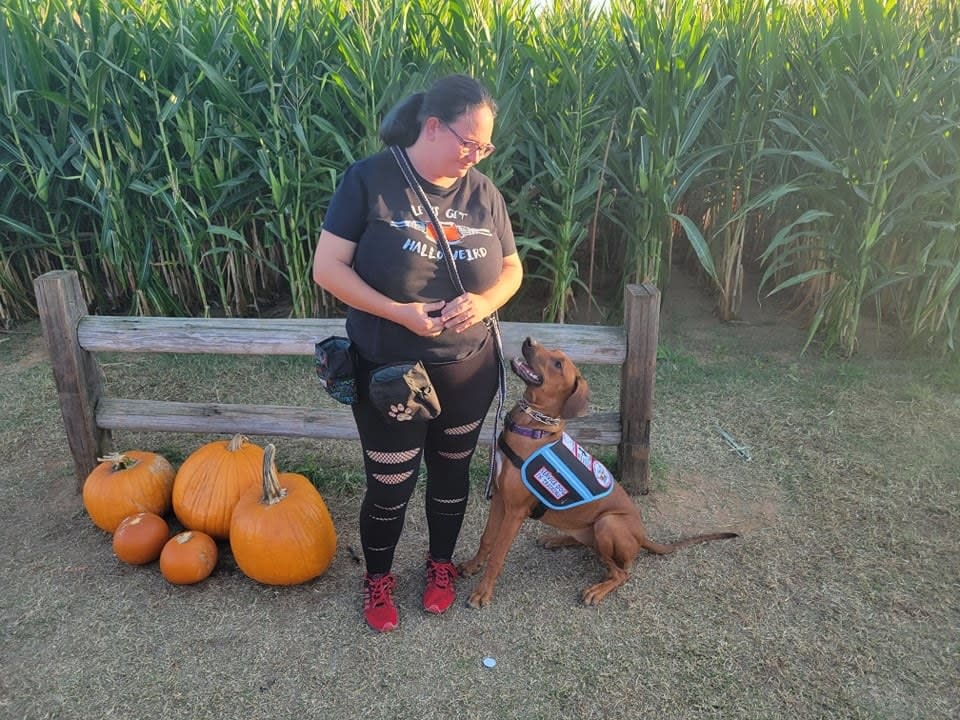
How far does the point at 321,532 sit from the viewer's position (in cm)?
292

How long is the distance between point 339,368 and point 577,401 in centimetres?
94

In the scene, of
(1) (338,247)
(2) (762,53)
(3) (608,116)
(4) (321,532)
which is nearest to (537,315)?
(3) (608,116)

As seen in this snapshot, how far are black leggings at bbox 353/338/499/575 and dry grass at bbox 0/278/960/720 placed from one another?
407 mm

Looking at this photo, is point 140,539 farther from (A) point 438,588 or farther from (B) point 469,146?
(B) point 469,146

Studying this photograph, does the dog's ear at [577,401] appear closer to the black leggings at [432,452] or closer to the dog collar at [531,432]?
the dog collar at [531,432]

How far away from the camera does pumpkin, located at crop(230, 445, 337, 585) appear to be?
283 cm

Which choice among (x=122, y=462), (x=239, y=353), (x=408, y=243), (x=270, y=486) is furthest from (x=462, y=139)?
(x=122, y=462)

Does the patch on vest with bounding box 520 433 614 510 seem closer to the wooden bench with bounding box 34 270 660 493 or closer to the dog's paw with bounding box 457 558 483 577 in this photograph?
the dog's paw with bounding box 457 558 483 577

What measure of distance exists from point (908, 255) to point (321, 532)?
459cm

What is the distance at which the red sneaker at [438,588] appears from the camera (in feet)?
9.23

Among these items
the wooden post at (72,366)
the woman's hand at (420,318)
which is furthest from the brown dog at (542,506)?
the wooden post at (72,366)

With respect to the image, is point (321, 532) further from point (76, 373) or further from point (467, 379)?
point (76, 373)

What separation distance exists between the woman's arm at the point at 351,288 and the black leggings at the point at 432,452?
8.7 inches

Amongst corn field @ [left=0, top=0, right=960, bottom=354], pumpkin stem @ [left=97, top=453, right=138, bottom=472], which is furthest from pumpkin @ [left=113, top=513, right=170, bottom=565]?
corn field @ [left=0, top=0, right=960, bottom=354]
